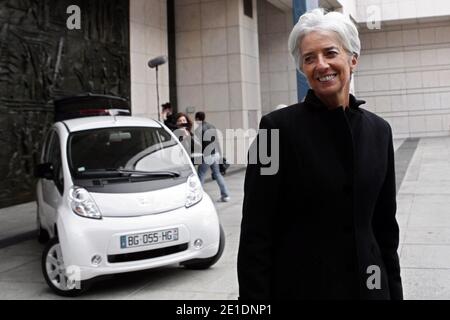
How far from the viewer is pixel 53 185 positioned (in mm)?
5496

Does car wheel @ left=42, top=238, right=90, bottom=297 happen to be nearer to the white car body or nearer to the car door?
the white car body

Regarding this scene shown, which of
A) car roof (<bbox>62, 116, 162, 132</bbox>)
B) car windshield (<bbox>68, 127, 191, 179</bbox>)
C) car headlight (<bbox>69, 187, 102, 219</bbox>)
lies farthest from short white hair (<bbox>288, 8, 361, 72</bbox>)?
car roof (<bbox>62, 116, 162, 132</bbox>)

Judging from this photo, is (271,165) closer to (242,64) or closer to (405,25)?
(242,64)

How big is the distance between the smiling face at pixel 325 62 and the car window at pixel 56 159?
153 inches

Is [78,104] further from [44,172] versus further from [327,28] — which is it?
[327,28]

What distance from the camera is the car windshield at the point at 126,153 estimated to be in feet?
17.0

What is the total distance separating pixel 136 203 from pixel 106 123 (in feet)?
4.64

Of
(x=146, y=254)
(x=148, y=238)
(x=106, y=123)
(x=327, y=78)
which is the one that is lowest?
(x=146, y=254)

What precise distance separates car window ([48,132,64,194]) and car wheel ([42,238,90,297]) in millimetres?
633

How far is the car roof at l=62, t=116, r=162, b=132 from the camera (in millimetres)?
5710

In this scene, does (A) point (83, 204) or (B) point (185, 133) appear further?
(B) point (185, 133)

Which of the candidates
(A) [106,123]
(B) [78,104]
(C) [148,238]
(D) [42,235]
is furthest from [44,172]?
(B) [78,104]
